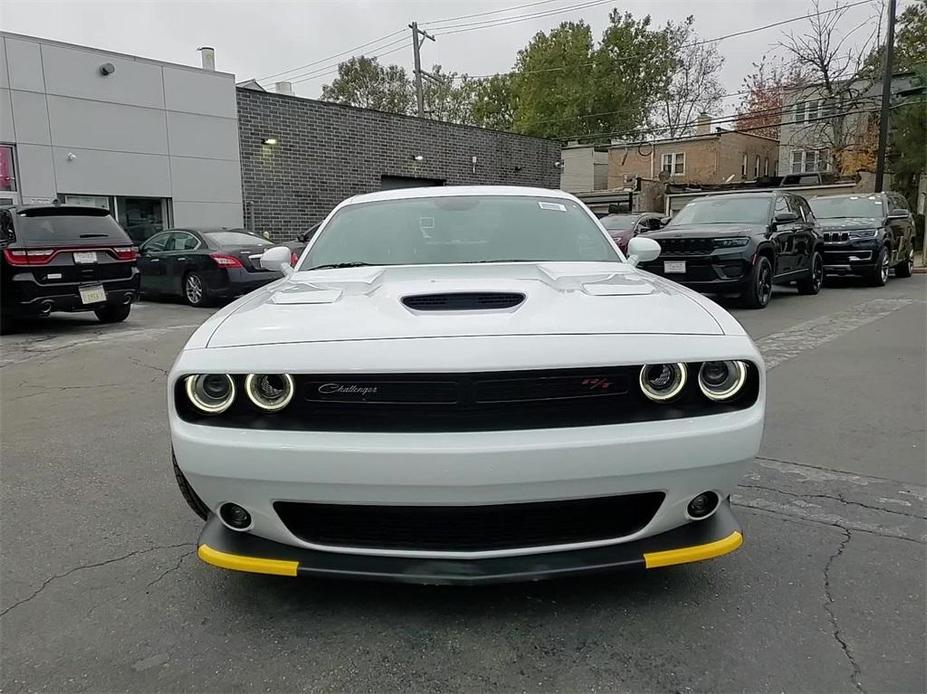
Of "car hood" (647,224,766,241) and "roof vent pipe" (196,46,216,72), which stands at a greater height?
"roof vent pipe" (196,46,216,72)

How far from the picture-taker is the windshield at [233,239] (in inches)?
425

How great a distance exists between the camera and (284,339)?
205 centimetres

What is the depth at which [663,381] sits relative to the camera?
210cm

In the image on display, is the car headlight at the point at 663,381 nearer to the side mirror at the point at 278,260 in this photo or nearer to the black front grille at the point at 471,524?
the black front grille at the point at 471,524

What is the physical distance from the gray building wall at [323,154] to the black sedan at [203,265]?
594 cm

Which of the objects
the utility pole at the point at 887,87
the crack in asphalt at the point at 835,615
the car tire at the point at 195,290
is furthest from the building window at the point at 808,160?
the crack in asphalt at the point at 835,615

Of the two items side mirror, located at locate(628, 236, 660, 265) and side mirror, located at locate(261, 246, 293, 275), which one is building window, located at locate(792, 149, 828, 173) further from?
side mirror, located at locate(261, 246, 293, 275)

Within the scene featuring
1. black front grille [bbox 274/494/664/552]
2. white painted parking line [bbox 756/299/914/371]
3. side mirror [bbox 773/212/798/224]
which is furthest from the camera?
side mirror [bbox 773/212/798/224]

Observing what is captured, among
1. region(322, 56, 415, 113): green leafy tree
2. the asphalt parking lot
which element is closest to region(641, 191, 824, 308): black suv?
the asphalt parking lot

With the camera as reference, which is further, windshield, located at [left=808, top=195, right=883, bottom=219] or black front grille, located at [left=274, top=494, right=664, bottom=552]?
windshield, located at [left=808, top=195, right=883, bottom=219]

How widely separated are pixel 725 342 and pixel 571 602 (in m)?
1.02

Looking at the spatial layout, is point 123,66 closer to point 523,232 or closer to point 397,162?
point 397,162

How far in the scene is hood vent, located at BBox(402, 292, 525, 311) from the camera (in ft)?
7.52

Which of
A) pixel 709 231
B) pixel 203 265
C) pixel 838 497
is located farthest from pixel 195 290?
pixel 838 497
